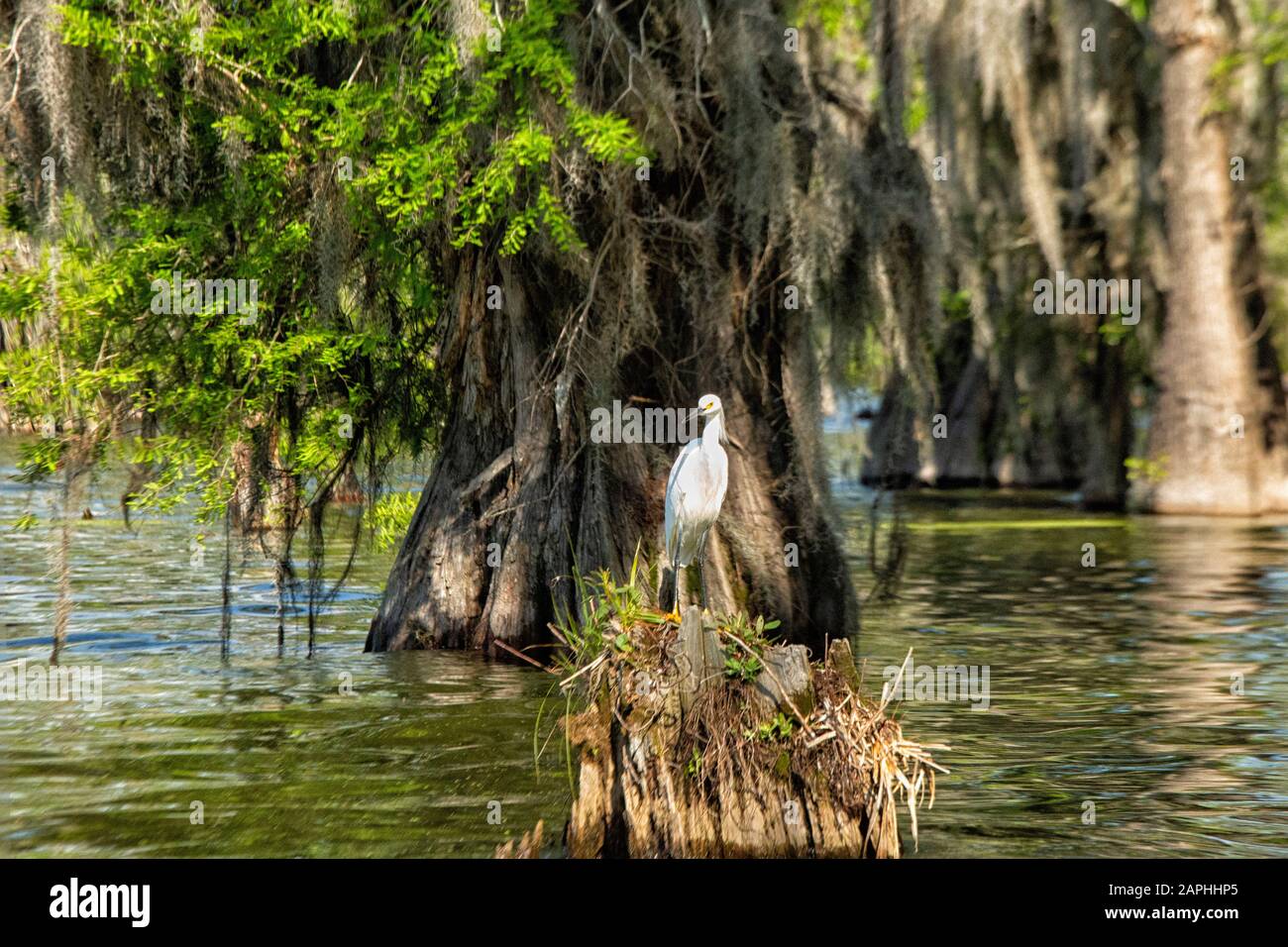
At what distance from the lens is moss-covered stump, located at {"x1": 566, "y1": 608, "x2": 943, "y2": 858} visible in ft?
23.8

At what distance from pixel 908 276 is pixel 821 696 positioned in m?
5.26

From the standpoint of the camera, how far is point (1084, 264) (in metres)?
24.1

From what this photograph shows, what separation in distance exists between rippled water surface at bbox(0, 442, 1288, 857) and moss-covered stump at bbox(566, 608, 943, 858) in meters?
1.16

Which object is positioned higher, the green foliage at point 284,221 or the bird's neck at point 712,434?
the green foliage at point 284,221

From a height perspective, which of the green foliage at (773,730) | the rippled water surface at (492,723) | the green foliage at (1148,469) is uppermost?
the green foliage at (1148,469)

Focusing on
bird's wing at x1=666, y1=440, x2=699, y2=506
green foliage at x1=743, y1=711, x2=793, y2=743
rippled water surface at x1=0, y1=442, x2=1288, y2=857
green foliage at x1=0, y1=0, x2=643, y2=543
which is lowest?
rippled water surface at x1=0, y1=442, x2=1288, y2=857

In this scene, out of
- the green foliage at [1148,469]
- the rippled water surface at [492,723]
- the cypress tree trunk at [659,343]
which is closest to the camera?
the rippled water surface at [492,723]

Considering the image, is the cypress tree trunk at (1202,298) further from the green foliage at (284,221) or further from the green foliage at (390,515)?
the green foliage at (284,221)

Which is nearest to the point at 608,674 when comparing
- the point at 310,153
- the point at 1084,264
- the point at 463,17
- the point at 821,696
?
the point at 821,696

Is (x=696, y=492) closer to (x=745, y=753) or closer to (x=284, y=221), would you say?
(x=745, y=753)

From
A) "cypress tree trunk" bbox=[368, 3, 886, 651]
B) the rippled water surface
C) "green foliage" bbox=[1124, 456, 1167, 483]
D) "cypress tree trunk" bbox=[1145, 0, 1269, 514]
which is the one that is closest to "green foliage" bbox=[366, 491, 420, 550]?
"cypress tree trunk" bbox=[368, 3, 886, 651]

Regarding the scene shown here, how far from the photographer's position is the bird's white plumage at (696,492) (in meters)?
9.34

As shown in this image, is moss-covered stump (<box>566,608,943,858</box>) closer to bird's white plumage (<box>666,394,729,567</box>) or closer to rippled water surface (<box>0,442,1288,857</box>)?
rippled water surface (<box>0,442,1288,857</box>)

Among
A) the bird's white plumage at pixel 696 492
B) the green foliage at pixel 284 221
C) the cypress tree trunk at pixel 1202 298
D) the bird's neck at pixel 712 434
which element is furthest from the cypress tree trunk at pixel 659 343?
the cypress tree trunk at pixel 1202 298
